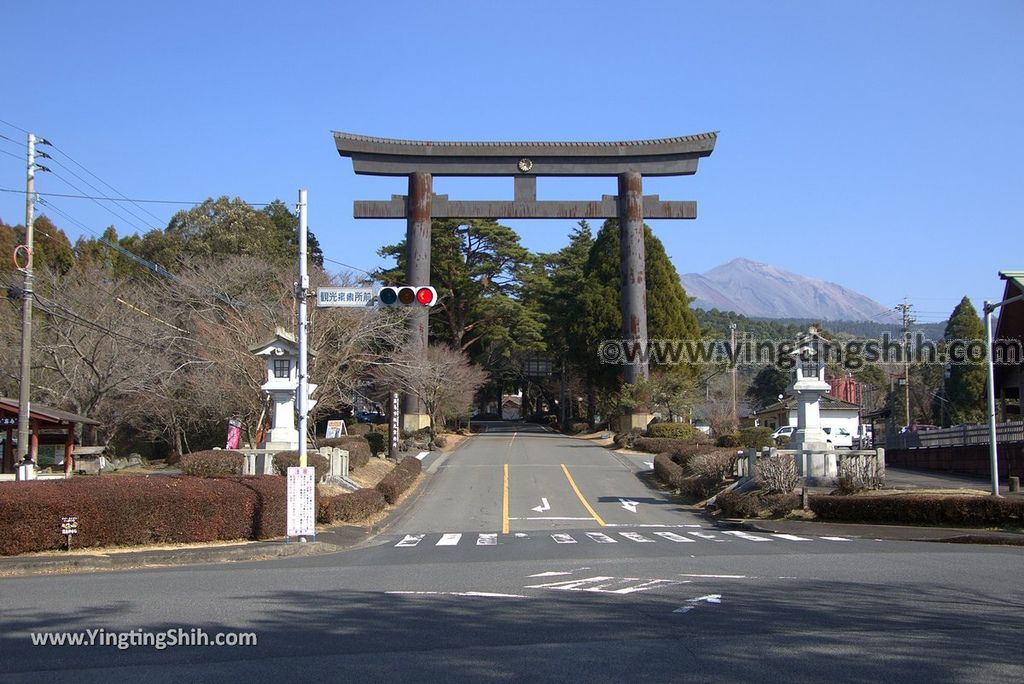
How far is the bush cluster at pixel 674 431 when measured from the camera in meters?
52.0

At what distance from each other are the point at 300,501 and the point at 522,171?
36386mm

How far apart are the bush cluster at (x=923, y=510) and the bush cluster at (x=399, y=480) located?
13.5 m

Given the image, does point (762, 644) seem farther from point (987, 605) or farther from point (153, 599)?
point (153, 599)

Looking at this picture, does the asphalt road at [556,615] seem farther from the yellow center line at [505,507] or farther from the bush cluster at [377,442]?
the bush cluster at [377,442]

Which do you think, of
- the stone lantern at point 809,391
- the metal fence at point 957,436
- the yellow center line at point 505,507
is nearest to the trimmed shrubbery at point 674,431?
the metal fence at point 957,436

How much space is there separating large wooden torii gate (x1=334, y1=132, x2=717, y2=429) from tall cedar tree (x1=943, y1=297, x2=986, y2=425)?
2234 centimetres

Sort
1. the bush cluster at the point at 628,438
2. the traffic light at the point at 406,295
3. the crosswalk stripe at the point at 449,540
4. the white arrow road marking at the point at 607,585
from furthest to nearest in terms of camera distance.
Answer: the bush cluster at the point at 628,438
the crosswalk stripe at the point at 449,540
the traffic light at the point at 406,295
the white arrow road marking at the point at 607,585

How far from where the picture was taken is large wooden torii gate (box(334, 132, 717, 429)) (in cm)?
5372

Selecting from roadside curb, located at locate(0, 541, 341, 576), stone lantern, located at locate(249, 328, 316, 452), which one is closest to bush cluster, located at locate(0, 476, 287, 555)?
roadside curb, located at locate(0, 541, 341, 576)

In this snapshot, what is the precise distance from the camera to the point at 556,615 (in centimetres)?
992

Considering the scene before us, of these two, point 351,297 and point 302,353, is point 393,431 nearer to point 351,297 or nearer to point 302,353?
point 302,353


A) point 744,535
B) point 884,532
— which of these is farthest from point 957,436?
point 744,535

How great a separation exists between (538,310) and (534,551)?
→ 57306 mm

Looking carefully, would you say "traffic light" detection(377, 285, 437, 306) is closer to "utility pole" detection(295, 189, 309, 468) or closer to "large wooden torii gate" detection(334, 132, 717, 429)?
"utility pole" detection(295, 189, 309, 468)
